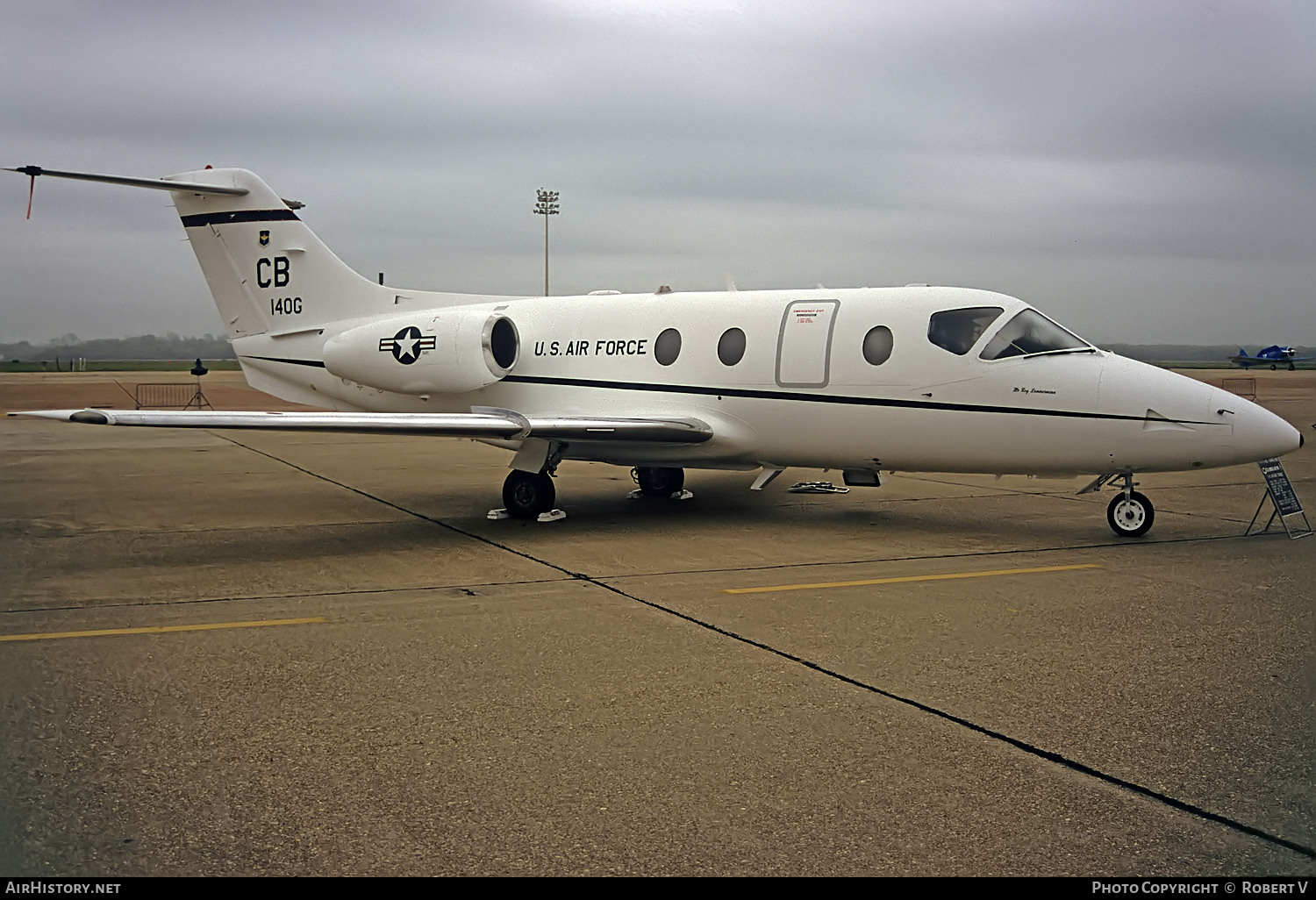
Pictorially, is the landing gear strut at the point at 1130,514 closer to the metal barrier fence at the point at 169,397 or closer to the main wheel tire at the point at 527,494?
the main wheel tire at the point at 527,494

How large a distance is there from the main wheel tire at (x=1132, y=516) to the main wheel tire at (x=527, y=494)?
5.78 m

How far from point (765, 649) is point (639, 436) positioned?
17.9 feet

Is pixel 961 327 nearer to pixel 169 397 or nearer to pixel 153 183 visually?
pixel 153 183

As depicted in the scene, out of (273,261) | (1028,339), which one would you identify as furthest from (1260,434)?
(273,261)

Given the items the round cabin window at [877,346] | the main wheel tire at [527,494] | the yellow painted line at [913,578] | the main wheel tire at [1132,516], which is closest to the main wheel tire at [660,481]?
the main wheel tire at [527,494]

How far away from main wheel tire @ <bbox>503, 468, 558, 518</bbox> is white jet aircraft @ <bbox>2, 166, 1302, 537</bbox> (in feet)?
0.07

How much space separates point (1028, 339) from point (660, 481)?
5106 millimetres

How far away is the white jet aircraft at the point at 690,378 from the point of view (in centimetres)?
1045

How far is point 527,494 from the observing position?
12.3 meters

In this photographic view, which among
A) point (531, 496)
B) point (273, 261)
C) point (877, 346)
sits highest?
point (273, 261)

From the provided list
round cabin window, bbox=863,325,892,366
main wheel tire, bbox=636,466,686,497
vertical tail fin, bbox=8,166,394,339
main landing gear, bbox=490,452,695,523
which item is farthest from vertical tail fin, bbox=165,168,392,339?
round cabin window, bbox=863,325,892,366

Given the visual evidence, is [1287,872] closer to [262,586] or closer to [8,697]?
[8,697]

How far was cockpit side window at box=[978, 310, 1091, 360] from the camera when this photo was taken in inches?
426

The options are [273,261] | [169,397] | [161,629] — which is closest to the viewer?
[161,629]
